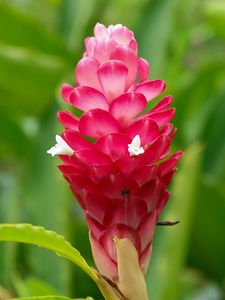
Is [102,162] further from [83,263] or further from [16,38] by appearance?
[16,38]

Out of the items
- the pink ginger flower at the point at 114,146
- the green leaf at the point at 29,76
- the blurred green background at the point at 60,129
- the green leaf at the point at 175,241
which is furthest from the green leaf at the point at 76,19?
the pink ginger flower at the point at 114,146

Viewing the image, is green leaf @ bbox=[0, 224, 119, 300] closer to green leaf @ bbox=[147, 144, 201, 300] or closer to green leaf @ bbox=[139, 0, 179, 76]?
green leaf @ bbox=[147, 144, 201, 300]

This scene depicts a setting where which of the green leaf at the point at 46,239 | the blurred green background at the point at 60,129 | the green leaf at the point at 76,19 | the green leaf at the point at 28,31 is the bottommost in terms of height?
the green leaf at the point at 46,239

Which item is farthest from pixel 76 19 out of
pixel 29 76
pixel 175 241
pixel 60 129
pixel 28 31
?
pixel 175 241

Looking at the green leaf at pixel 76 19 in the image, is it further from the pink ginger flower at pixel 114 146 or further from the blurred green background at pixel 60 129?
the pink ginger flower at pixel 114 146

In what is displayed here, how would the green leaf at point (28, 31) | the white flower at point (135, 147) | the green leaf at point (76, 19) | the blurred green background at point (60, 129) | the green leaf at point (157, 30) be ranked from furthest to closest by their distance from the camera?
the green leaf at point (76, 19)
the green leaf at point (28, 31)
the green leaf at point (157, 30)
the blurred green background at point (60, 129)
the white flower at point (135, 147)

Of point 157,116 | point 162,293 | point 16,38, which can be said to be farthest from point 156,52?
point 157,116
